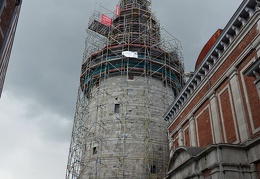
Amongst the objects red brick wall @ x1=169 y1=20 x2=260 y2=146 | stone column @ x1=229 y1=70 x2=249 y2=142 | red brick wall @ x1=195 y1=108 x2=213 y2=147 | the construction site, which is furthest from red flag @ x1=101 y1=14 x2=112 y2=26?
stone column @ x1=229 y1=70 x2=249 y2=142

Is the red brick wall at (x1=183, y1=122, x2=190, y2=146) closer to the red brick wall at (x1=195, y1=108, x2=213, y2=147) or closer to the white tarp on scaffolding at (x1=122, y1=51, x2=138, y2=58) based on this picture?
the red brick wall at (x1=195, y1=108, x2=213, y2=147)

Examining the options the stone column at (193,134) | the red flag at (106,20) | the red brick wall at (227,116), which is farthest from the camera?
the red flag at (106,20)

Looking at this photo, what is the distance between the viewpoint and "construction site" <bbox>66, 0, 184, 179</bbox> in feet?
78.8

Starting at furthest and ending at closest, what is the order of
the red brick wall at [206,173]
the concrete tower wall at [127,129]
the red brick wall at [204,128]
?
the concrete tower wall at [127,129]
the red brick wall at [204,128]
the red brick wall at [206,173]

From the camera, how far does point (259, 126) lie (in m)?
11.8

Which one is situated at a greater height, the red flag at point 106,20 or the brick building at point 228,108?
the red flag at point 106,20

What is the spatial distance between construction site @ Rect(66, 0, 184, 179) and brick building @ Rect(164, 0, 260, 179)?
701 cm

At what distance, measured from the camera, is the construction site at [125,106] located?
946 inches

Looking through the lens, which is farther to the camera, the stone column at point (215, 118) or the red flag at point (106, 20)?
the red flag at point (106, 20)

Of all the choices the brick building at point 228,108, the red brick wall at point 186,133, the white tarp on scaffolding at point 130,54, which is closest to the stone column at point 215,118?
the brick building at point 228,108

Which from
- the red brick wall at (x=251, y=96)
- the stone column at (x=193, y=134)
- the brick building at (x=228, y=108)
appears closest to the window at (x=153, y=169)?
the brick building at (x=228, y=108)

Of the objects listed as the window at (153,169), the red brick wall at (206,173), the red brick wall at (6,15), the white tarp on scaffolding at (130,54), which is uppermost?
the white tarp on scaffolding at (130,54)

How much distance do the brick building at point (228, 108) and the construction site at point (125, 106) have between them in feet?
23.0

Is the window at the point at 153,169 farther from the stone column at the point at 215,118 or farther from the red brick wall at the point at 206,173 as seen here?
the red brick wall at the point at 206,173
